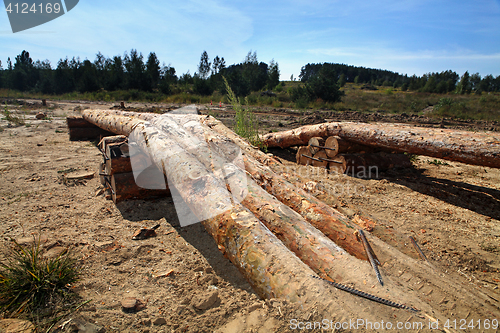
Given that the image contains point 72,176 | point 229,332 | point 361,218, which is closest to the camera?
point 229,332

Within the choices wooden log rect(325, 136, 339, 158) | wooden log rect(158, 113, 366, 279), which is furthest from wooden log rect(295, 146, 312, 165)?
wooden log rect(158, 113, 366, 279)

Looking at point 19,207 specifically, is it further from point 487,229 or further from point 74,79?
point 74,79

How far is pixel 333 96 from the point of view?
74.8ft

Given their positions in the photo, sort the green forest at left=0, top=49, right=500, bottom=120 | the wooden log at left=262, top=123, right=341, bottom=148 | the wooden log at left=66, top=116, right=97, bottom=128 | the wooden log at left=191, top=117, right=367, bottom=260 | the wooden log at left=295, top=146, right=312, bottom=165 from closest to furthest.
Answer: the wooden log at left=191, top=117, right=367, bottom=260, the wooden log at left=262, top=123, right=341, bottom=148, the wooden log at left=295, top=146, right=312, bottom=165, the wooden log at left=66, top=116, right=97, bottom=128, the green forest at left=0, top=49, right=500, bottom=120

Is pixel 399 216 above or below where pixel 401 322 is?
below

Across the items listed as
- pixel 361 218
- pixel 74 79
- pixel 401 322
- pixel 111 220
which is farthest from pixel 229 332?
pixel 74 79

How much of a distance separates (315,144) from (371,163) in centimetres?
116

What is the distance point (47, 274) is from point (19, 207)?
191 centimetres

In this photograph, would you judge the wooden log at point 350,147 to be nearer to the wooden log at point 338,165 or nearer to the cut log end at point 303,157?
the wooden log at point 338,165

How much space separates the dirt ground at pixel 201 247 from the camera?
63.8 inches

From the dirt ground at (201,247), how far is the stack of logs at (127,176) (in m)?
0.13

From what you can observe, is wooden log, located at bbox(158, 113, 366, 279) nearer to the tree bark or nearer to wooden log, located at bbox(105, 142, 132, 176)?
wooden log, located at bbox(105, 142, 132, 176)

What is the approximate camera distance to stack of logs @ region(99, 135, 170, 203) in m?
3.22

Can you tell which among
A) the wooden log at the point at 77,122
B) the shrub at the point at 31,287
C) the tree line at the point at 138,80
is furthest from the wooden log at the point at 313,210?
→ the tree line at the point at 138,80
